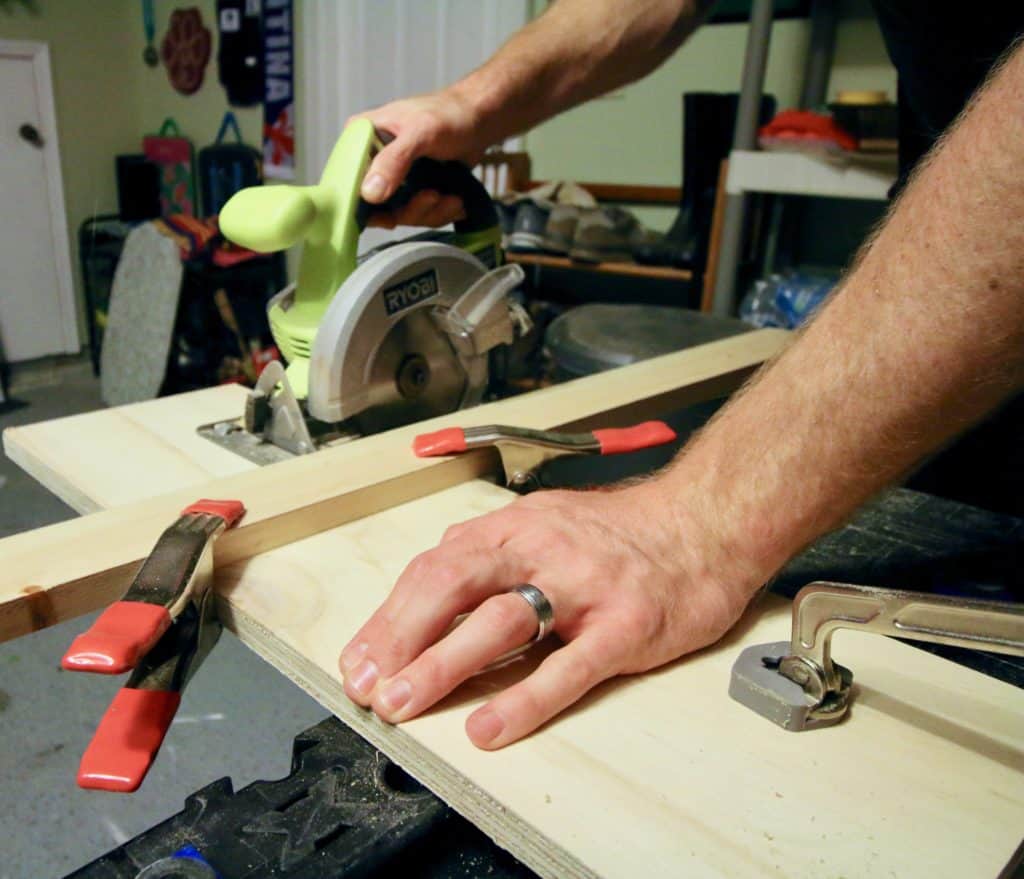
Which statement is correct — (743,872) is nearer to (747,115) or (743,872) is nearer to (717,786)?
(717,786)

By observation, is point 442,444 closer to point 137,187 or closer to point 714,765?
point 714,765

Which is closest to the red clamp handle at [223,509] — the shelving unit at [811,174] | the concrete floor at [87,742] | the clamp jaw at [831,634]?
the clamp jaw at [831,634]

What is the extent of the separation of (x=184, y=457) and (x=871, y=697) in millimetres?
700

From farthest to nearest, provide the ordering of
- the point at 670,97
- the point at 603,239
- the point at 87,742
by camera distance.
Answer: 1. the point at 670,97
2. the point at 603,239
3. the point at 87,742

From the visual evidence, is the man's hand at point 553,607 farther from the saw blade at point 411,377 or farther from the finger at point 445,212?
the finger at point 445,212

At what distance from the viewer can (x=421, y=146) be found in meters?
→ 0.97

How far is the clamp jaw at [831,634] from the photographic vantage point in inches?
17.0

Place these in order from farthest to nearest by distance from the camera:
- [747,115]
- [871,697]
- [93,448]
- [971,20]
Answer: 1. [747,115]
2. [971,20]
3. [93,448]
4. [871,697]

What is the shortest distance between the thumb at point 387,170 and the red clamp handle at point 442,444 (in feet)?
0.98

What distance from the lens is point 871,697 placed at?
535 millimetres

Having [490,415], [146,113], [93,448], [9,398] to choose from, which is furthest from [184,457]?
[146,113]

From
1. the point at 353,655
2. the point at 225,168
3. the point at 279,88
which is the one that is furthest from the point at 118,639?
the point at 225,168

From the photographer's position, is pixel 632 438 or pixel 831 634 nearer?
pixel 831 634

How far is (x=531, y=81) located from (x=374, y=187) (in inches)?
13.3
